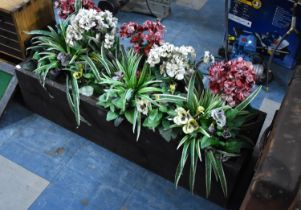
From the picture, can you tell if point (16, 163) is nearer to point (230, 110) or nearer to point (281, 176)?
point (230, 110)

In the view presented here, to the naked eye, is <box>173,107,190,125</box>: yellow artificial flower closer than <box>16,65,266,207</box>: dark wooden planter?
Yes

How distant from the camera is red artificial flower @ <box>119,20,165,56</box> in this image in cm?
194

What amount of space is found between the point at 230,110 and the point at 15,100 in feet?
5.01

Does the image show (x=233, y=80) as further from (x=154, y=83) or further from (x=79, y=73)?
(x=79, y=73)

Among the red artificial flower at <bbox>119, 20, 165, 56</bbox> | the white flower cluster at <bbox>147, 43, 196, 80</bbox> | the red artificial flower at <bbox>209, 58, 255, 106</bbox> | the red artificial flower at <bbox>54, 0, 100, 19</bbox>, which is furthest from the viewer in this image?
the red artificial flower at <bbox>54, 0, 100, 19</bbox>

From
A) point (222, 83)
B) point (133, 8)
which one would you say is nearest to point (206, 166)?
point (222, 83)

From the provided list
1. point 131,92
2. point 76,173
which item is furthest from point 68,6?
point 76,173

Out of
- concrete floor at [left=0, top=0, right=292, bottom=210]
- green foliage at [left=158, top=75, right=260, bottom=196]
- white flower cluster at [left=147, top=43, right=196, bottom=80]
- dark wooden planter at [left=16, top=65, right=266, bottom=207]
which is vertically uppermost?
white flower cluster at [left=147, top=43, right=196, bottom=80]

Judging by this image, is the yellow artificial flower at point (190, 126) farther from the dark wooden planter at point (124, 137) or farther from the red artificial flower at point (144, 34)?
the red artificial flower at point (144, 34)

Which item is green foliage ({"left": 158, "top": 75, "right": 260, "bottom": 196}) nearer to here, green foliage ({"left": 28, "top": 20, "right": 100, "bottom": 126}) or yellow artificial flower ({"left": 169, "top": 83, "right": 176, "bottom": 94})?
yellow artificial flower ({"left": 169, "top": 83, "right": 176, "bottom": 94})

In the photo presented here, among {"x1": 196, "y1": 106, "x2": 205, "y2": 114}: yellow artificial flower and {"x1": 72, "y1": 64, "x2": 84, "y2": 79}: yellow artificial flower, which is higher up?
{"x1": 196, "y1": 106, "x2": 205, "y2": 114}: yellow artificial flower

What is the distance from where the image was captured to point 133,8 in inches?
136

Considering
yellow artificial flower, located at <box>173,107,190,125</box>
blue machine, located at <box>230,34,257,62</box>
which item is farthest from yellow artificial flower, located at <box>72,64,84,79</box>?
blue machine, located at <box>230,34,257,62</box>

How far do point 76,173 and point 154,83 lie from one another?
2.30ft
